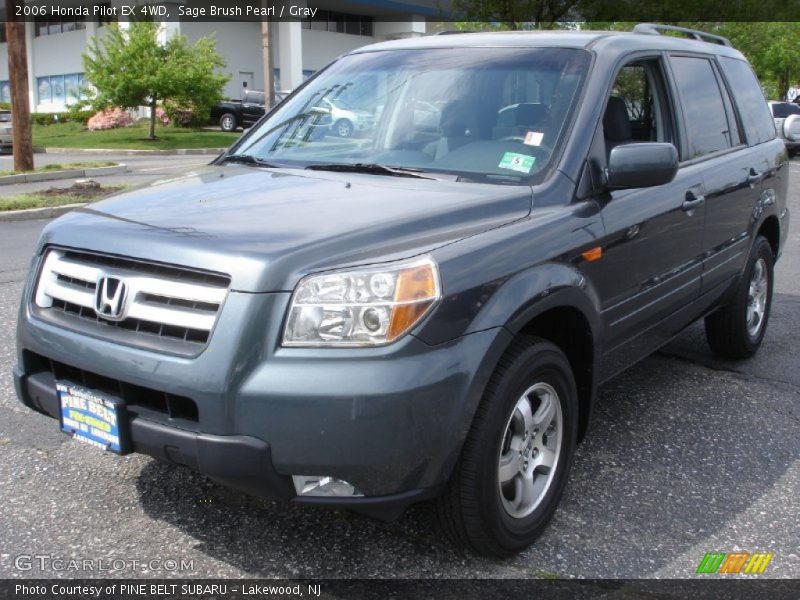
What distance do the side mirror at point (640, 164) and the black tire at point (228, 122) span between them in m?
34.2

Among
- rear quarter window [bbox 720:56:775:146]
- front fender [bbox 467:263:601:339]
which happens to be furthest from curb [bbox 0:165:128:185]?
front fender [bbox 467:263:601:339]

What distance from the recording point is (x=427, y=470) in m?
2.71

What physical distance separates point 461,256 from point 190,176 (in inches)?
61.0

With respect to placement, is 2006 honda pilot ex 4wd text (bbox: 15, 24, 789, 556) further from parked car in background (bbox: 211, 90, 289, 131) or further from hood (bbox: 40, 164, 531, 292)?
parked car in background (bbox: 211, 90, 289, 131)

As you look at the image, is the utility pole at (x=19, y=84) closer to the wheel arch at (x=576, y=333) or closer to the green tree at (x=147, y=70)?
the green tree at (x=147, y=70)

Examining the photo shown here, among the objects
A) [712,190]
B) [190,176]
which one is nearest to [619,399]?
[712,190]

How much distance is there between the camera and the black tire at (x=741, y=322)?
5375 millimetres

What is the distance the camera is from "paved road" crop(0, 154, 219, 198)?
16250 millimetres

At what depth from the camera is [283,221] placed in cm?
297

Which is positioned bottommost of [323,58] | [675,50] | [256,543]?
[256,543]

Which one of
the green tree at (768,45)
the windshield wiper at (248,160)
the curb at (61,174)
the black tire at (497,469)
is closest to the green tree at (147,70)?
the curb at (61,174)

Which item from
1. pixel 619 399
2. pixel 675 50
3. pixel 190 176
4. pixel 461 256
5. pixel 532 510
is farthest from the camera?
pixel 619 399

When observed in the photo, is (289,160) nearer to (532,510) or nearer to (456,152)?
(456,152)

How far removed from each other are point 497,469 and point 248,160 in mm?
1989
